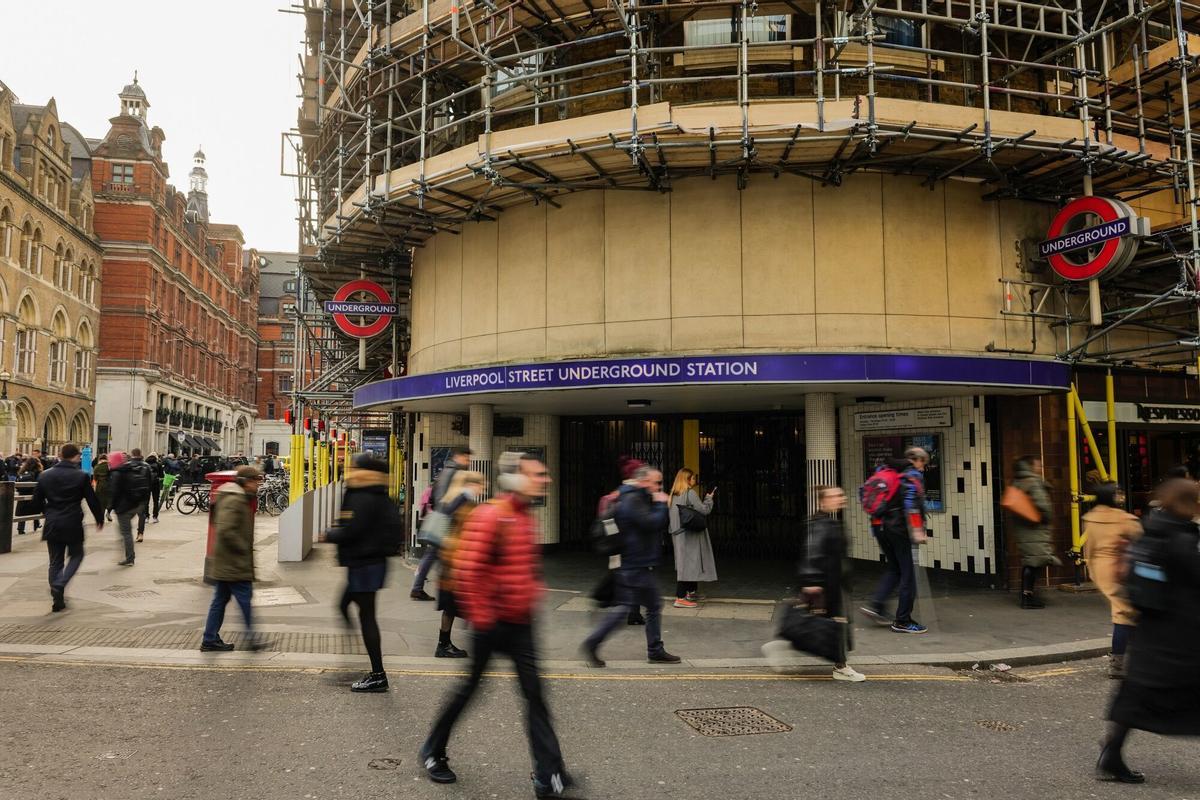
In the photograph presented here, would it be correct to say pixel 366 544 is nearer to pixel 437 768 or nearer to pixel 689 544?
pixel 437 768

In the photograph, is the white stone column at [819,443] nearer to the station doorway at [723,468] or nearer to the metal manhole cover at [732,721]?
the station doorway at [723,468]

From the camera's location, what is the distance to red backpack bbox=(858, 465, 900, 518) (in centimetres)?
850

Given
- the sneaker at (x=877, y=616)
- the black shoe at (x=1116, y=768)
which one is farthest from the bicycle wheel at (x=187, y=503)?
the black shoe at (x=1116, y=768)

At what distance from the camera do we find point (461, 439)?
52.0ft

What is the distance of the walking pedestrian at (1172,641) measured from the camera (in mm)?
4211

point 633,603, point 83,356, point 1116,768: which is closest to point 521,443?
point 633,603

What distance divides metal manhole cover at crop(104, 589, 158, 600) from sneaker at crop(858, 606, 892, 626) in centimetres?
887

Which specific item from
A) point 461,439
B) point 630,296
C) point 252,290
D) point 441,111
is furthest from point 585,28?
point 252,290

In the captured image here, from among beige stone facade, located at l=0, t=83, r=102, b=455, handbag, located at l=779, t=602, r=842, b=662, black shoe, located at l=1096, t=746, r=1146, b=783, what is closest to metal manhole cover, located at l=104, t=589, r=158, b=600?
handbag, located at l=779, t=602, r=842, b=662

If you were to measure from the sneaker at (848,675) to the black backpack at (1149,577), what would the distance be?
2873mm

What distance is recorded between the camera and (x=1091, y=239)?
10828 mm

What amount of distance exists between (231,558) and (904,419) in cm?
1020

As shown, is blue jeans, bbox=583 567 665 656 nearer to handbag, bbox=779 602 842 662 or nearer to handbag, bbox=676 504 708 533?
handbag, bbox=779 602 842 662

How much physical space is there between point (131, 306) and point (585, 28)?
5096 cm
